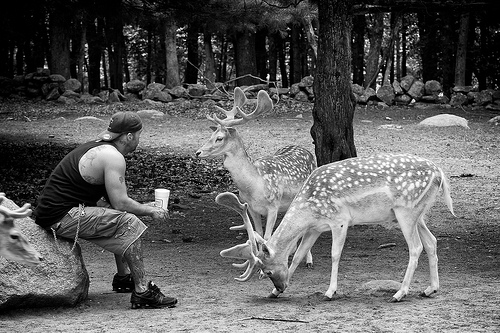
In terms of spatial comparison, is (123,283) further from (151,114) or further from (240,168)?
(151,114)

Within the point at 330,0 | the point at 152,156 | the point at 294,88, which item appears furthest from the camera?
the point at 294,88

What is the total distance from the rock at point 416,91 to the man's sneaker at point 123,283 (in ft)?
50.0

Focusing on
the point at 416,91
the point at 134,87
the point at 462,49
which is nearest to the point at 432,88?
the point at 416,91

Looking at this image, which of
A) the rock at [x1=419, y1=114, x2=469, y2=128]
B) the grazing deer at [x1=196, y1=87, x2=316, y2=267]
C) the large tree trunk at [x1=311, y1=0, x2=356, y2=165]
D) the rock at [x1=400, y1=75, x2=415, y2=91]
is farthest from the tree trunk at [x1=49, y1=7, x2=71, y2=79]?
the grazing deer at [x1=196, y1=87, x2=316, y2=267]

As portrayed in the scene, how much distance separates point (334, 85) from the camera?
352 inches

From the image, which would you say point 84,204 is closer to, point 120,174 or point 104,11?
point 120,174

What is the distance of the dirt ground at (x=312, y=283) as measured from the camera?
4.97m

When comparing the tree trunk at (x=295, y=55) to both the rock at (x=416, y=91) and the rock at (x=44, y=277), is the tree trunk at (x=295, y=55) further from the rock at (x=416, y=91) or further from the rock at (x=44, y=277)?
the rock at (x=44, y=277)

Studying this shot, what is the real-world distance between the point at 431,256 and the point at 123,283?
7.42 feet

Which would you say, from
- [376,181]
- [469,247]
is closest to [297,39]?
[469,247]

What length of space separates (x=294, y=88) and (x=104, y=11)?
9.52 meters

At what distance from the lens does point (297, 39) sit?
25.1 m

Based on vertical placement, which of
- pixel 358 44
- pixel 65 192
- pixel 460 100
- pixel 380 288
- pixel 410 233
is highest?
pixel 65 192

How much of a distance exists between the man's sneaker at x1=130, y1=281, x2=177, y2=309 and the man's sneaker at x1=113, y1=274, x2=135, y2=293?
487 millimetres
